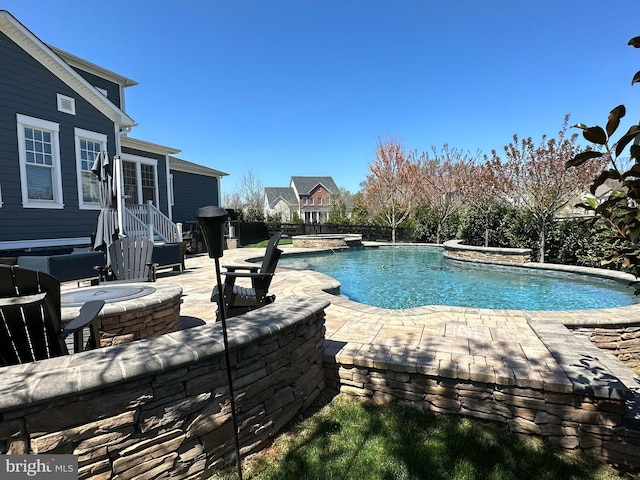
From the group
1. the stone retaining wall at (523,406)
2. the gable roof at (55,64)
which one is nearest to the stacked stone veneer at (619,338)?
the stone retaining wall at (523,406)

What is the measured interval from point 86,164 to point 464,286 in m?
11.5

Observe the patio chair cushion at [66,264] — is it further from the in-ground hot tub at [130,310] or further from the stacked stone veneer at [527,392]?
the stacked stone veneer at [527,392]

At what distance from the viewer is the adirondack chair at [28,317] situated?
1841 millimetres

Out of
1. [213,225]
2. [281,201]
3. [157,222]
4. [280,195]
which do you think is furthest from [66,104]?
[280,195]

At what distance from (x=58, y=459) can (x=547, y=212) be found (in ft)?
42.0

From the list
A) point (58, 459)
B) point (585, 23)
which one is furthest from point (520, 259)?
point (58, 459)

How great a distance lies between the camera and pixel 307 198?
48469 mm

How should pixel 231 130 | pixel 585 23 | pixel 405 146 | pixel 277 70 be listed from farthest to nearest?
pixel 231 130
pixel 405 146
pixel 277 70
pixel 585 23

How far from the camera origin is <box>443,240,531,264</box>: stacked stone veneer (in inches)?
429

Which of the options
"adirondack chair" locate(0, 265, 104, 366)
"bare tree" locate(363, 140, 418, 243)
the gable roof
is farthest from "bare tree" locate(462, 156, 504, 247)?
"adirondack chair" locate(0, 265, 104, 366)

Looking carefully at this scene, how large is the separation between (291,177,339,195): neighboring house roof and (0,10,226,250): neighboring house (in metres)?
37.7

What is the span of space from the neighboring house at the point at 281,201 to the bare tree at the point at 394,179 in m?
27.3

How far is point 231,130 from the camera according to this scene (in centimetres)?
2525

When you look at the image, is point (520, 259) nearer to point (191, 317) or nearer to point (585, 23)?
point (585, 23)
